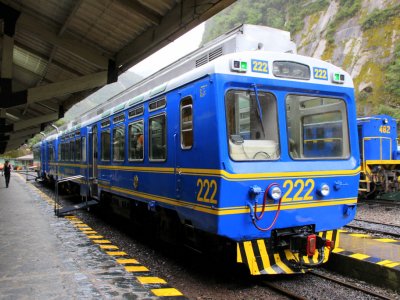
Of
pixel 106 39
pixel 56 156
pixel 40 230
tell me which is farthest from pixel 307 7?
pixel 40 230

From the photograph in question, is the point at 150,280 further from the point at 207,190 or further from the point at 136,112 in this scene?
the point at 136,112

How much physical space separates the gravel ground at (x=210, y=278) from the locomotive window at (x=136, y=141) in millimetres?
1802

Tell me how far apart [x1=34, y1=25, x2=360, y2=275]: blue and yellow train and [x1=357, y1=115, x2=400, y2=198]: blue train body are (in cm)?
948

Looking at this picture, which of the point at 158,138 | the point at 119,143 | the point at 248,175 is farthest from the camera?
the point at 119,143

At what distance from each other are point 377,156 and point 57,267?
481 inches

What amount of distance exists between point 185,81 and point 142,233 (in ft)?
15.7

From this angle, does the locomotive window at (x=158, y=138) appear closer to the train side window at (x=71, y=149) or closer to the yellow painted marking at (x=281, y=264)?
the yellow painted marking at (x=281, y=264)

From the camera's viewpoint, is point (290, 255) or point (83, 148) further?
point (83, 148)

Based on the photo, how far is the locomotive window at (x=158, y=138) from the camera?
21.0 ft

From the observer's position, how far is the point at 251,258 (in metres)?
5.24

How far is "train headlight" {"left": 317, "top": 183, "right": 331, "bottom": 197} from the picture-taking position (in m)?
5.60

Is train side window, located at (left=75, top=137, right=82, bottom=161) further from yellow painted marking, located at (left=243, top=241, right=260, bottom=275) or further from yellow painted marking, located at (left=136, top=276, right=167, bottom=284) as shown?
yellow painted marking, located at (left=243, top=241, right=260, bottom=275)

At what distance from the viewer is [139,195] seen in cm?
750

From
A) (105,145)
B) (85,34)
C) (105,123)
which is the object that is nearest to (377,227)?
(105,145)
